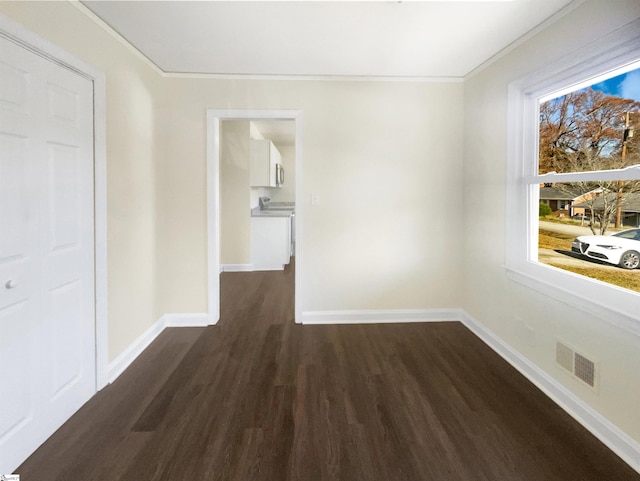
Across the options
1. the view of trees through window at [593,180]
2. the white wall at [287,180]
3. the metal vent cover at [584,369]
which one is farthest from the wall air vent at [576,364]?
the white wall at [287,180]

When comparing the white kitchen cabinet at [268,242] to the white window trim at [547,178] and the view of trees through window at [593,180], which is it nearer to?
the white window trim at [547,178]

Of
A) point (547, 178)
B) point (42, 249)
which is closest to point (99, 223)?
point (42, 249)

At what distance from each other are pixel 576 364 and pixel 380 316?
1780 millimetres

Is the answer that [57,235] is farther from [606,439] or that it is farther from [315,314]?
[606,439]

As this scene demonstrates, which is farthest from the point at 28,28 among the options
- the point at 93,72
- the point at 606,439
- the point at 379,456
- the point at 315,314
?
the point at 606,439

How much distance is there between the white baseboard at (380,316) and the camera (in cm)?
356

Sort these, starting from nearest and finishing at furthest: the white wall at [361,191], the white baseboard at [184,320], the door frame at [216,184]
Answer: the white wall at [361,191]
the door frame at [216,184]
the white baseboard at [184,320]

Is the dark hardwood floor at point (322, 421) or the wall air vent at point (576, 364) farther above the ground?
the wall air vent at point (576, 364)

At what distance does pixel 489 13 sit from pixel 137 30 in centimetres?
237

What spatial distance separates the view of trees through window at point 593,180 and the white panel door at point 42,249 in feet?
9.83

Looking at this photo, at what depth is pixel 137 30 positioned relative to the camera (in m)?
2.46

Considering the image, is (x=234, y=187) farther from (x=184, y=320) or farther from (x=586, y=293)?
(x=586, y=293)

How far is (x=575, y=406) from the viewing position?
2031mm

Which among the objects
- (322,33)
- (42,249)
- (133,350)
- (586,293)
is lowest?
(133,350)
